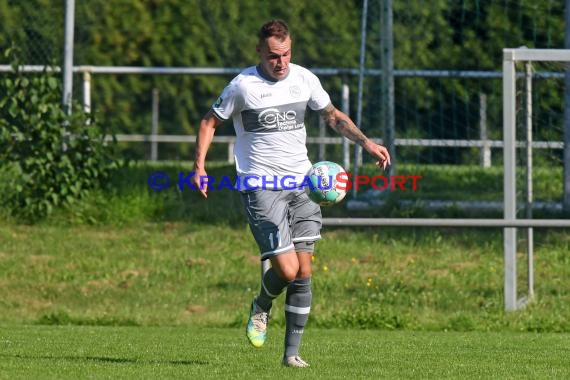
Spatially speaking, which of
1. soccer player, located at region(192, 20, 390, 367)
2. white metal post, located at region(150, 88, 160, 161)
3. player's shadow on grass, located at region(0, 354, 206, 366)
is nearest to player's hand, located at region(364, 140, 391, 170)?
soccer player, located at region(192, 20, 390, 367)

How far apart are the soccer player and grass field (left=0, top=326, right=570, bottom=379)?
1.80 ft

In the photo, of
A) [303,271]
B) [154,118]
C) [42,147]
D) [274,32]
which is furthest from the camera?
[154,118]

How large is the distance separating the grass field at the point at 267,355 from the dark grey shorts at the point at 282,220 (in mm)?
733

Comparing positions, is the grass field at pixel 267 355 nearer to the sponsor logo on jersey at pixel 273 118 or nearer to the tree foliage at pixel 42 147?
the sponsor logo on jersey at pixel 273 118

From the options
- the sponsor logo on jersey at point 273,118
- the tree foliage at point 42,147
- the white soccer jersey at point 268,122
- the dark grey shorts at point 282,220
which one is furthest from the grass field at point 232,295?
the sponsor logo on jersey at point 273,118

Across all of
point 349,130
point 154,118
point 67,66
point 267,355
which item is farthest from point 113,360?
point 154,118

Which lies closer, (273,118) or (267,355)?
(273,118)

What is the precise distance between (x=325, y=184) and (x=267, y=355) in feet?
4.93

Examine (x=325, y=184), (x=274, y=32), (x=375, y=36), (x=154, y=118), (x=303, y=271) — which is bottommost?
(x=303, y=271)

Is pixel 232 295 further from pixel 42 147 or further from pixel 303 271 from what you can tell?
pixel 303 271

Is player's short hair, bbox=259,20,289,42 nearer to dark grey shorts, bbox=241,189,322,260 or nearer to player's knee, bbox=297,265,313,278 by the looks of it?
dark grey shorts, bbox=241,189,322,260

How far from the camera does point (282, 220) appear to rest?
8594 mm

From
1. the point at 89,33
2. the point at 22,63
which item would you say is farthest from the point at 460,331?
the point at 89,33

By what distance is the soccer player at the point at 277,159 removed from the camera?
28.1 ft
